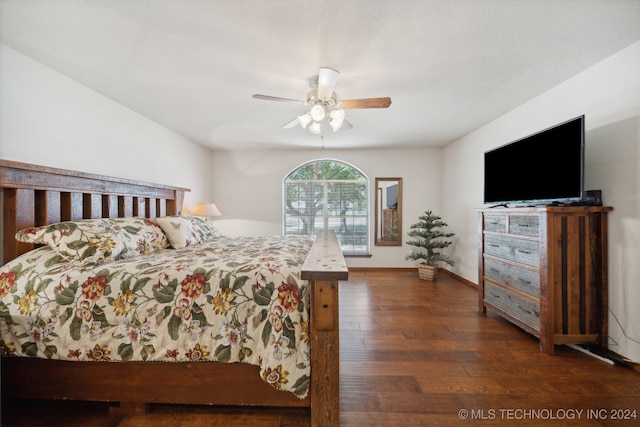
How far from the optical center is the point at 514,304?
228 cm

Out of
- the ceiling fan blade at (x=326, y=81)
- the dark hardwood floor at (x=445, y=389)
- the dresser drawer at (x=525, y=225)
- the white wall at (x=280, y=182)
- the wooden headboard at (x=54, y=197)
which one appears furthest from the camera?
the white wall at (x=280, y=182)

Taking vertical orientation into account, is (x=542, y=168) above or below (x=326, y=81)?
below

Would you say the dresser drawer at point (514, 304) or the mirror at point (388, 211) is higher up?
the mirror at point (388, 211)

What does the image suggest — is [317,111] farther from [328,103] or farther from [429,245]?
[429,245]

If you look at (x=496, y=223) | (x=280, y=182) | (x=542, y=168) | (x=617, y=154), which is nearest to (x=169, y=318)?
(x=496, y=223)

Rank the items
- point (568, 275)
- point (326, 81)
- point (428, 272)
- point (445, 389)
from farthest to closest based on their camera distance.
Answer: point (428, 272), point (568, 275), point (326, 81), point (445, 389)

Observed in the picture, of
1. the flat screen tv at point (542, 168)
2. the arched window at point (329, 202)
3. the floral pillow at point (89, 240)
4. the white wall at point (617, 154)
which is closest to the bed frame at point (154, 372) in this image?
the floral pillow at point (89, 240)

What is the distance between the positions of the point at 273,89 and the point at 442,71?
142 cm

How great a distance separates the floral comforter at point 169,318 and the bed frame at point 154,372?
0.08m

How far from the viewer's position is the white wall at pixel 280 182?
4.77 meters

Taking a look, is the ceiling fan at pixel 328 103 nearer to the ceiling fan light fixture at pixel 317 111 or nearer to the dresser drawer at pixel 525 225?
the ceiling fan light fixture at pixel 317 111

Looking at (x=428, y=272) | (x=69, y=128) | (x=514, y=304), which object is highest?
(x=69, y=128)

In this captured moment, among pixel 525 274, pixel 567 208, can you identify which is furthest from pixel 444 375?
pixel 567 208

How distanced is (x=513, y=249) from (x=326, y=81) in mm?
2127
